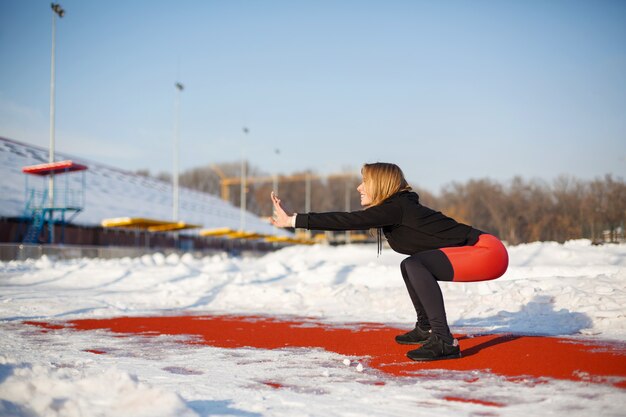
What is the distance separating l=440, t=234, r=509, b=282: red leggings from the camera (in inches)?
167

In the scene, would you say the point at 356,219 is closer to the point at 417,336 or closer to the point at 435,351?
the point at 435,351

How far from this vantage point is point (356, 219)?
4.13 m

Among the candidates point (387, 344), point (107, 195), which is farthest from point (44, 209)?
point (387, 344)

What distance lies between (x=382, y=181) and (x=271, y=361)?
150 cm

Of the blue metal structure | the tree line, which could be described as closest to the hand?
the tree line

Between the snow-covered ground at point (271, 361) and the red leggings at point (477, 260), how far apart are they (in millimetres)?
892

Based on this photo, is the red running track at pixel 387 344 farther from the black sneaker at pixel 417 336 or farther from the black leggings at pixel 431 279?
the black leggings at pixel 431 279

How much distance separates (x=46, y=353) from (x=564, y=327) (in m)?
4.71

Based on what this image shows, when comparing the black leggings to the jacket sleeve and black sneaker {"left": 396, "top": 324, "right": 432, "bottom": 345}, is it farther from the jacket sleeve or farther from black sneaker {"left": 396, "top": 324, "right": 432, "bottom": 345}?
black sneaker {"left": 396, "top": 324, "right": 432, "bottom": 345}

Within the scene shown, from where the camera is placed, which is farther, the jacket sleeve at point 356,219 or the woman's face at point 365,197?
the woman's face at point 365,197

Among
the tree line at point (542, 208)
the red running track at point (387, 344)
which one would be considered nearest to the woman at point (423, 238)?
the red running track at point (387, 344)

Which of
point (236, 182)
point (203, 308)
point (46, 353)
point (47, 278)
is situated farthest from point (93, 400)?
point (236, 182)

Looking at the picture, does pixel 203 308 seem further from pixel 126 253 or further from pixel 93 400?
pixel 126 253

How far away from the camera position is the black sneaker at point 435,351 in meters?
4.02
